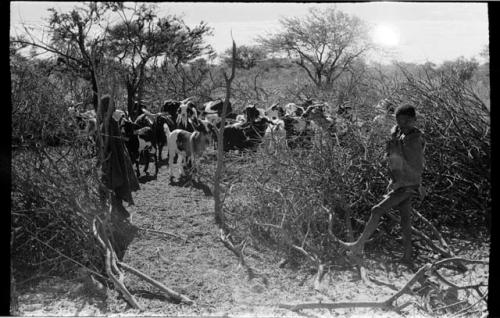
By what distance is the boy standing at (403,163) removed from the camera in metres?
4.78

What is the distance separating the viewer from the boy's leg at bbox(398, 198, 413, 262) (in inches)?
200

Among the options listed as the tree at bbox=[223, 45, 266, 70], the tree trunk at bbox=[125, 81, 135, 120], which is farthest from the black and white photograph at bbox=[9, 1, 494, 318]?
the tree at bbox=[223, 45, 266, 70]

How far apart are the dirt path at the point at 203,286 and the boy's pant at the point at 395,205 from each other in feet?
1.26

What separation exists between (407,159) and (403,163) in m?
0.05

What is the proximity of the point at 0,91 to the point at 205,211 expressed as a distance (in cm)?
403

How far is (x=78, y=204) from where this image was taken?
5.15 metres

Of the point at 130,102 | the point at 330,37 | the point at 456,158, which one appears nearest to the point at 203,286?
the point at 456,158

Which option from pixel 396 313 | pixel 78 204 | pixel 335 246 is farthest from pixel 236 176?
pixel 396 313

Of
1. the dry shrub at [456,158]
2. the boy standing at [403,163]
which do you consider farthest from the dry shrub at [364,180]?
the boy standing at [403,163]

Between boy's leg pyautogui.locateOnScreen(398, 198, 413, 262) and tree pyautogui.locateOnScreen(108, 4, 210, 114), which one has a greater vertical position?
tree pyautogui.locateOnScreen(108, 4, 210, 114)

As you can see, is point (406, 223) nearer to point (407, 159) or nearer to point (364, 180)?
point (407, 159)

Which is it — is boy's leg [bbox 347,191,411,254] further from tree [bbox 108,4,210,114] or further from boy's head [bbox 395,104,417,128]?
tree [bbox 108,4,210,114]

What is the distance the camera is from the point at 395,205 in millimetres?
5004

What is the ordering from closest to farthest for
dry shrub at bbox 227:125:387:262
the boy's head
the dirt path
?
the dirt path → the boy's head → dry shrub at bbox 227:125:387:262
